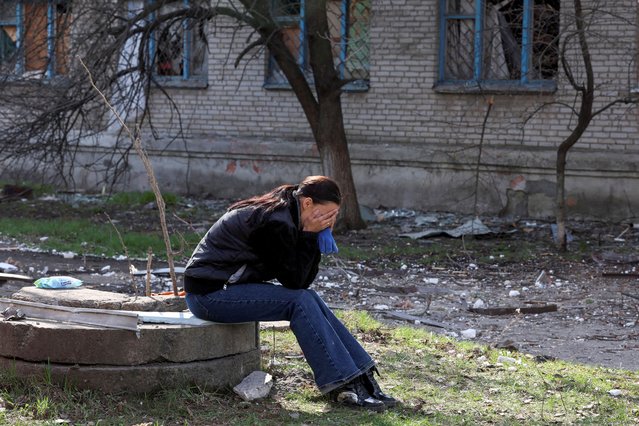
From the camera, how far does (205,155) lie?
16047 millimetres

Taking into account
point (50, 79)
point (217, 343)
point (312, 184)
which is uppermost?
point (50, 79)

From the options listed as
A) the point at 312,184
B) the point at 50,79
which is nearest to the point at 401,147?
the point at 50,79

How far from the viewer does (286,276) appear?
202 inches

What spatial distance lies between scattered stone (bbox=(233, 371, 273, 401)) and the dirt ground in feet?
4.10

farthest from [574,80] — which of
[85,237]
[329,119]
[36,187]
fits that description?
[36,187]

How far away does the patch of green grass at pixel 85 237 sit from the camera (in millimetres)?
11008

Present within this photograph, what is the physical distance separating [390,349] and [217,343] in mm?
1625

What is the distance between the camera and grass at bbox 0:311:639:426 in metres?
4.81

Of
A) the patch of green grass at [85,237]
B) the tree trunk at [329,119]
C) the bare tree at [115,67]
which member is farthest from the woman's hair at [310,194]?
the tree trunk at [329,119]

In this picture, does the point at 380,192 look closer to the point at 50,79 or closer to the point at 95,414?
the point at 50,79

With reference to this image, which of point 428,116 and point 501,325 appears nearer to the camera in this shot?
point 501,325

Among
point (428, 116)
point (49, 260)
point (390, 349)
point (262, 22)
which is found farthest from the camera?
point (428, 116)

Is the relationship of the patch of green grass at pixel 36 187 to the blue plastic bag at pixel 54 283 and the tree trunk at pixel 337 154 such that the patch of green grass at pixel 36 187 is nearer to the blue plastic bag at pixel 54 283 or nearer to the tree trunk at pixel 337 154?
the tree trunk at pixel 337 154

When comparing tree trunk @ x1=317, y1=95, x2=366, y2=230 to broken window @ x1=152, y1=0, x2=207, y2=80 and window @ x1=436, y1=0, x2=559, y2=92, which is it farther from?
broken window @ x1=152, y1=0, x2=207, y2=80
